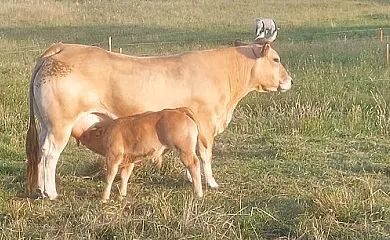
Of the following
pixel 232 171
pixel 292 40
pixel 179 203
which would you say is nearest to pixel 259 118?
pixel 232 171

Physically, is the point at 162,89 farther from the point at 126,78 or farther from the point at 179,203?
the point at 179,203

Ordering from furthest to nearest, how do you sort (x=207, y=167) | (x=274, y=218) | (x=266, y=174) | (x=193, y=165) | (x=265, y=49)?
(x=265, y=49) < (x=266, y=174) < (x=207, y=167) < (x=193, y=165) < (x=274, y=218)

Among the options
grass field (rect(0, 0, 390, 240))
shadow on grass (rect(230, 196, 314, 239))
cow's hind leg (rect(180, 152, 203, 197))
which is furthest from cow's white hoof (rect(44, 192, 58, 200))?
shadow on grass (rect(230, 196, 314, 239))

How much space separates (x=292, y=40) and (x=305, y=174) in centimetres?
1707

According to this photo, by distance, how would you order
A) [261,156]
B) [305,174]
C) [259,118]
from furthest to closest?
[259,118], [261,156], [305,174]

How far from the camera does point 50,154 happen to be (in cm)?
727

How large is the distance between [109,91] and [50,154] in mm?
877

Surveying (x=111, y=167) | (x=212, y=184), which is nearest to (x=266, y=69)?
(x=212, y=184)

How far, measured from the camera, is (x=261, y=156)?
349 inches

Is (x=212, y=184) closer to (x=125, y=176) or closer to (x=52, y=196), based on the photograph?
(x=125, y=176)

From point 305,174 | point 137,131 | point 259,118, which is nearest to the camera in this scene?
point 137,131

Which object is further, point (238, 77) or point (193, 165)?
point (238, 77)

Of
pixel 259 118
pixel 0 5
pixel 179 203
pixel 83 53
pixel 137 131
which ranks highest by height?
pixel 83 53

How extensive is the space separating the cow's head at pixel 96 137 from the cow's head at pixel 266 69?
1998 millimetres
